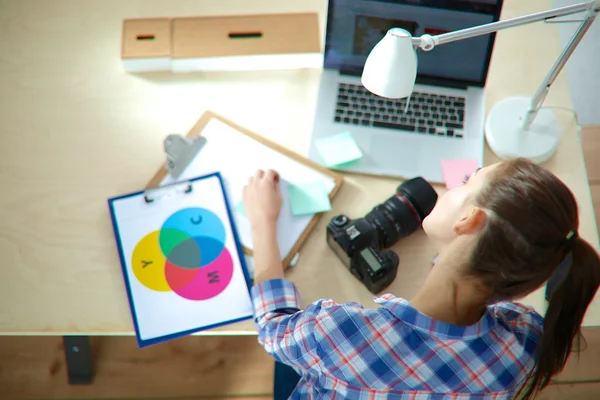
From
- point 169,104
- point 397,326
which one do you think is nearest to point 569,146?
point 397,326

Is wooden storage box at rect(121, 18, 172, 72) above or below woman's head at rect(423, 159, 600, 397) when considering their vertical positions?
above

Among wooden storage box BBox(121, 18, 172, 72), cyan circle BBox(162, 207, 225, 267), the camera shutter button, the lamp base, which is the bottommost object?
cyan circle BBox(162, 207, 225, 267)

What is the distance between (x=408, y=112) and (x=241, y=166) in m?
0.37

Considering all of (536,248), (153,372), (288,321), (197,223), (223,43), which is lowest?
(153,372)

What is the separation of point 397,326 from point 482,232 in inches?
7.4

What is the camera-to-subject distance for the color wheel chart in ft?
3.49

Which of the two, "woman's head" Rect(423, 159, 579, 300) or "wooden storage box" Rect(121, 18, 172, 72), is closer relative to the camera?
"woman's head" Rect(423, 159, 579, 300)

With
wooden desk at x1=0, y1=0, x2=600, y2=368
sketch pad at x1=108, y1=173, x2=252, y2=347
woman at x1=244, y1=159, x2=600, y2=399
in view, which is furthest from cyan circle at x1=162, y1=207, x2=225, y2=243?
woman at x1=244, y1=159, x2=600, y2=399

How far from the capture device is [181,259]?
3.56 feet

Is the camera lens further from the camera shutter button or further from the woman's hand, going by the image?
the woman's hand

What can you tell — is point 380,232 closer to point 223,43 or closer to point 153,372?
point 223,43

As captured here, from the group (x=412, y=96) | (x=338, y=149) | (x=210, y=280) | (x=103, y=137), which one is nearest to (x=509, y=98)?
(x=412, y=96)

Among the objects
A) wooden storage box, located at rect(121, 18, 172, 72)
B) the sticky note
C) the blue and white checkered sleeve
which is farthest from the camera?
wooden storage box, located at rect(121, 18, 172, 72)

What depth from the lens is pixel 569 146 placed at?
1.22 meters
